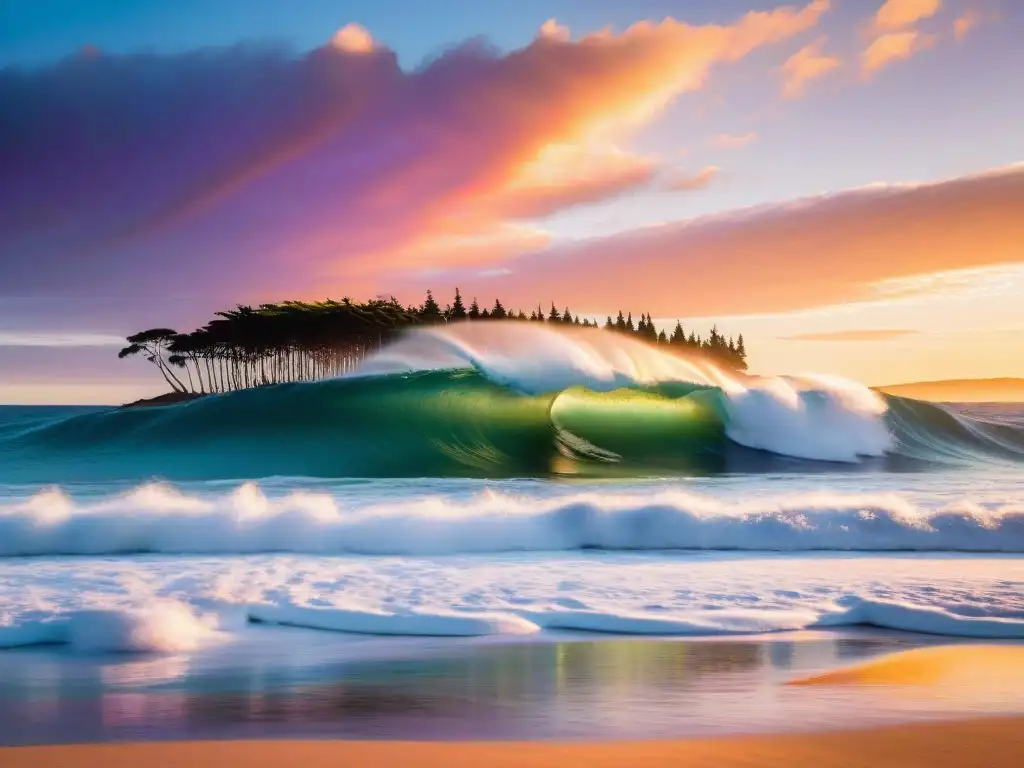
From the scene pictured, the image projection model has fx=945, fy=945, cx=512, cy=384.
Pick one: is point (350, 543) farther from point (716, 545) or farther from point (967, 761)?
point (967, 761)

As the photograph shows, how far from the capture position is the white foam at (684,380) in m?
17.9

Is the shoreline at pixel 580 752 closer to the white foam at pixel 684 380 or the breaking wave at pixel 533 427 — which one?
the breaking wave at pixel 533 427

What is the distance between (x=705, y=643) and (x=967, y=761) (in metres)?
1.91

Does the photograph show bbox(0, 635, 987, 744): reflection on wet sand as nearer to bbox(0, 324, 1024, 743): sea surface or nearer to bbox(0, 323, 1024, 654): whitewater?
bbox(0, 324, 1024, 743): sea surface

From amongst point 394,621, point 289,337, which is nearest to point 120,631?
point 394,621

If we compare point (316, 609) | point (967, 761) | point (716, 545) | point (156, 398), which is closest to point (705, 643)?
point (967, 761)

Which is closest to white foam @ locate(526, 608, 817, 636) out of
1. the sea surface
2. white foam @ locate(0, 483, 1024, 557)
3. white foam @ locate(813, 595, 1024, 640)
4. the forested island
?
the sea surface

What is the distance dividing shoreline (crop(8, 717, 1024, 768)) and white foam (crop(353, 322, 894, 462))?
47.8 feet

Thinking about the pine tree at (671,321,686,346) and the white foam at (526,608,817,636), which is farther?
the pine tree at (671,321,686,346)

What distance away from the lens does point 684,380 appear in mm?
18672

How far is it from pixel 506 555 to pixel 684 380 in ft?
36.9

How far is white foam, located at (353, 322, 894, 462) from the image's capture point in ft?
58.8

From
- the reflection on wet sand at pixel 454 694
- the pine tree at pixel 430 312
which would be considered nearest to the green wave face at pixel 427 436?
the reflection on wet sand at pixel 454 694

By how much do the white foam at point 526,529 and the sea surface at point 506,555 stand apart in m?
0.03
